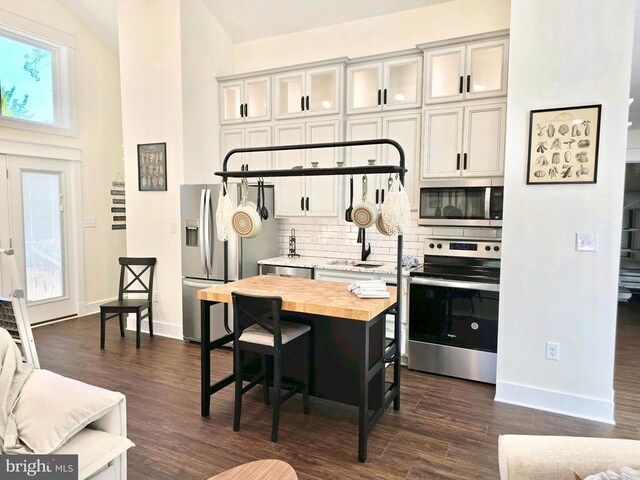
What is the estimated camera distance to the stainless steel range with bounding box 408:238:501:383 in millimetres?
3500

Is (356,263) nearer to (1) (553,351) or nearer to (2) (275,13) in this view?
(1) (553,351)

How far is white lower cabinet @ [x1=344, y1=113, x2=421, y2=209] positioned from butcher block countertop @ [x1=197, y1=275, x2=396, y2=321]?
1.31m

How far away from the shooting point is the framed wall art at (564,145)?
291 cm

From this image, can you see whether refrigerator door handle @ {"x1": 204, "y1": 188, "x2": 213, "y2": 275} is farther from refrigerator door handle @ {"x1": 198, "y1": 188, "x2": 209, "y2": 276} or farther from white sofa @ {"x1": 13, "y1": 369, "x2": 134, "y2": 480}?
white sofa @ {"x1": 13, "y1": 369, "x2": 134, "y2": 480}

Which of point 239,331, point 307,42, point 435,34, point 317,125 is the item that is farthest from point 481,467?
point 307,42

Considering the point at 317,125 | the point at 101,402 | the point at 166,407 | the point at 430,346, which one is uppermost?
the point at 317,125

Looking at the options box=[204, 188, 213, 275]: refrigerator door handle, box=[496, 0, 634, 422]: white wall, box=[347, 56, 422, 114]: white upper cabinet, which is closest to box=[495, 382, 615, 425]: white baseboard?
box=[496, 0, 634, 422]: white wall

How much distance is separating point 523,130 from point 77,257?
18.2 ft

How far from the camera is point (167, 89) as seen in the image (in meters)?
4.64

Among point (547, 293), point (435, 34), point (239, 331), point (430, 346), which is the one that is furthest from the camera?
point (435, 34)

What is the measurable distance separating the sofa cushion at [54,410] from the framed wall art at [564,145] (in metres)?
3.11

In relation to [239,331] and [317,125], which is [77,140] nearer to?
[317,125]

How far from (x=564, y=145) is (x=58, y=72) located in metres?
5.90

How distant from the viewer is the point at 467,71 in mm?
3658
